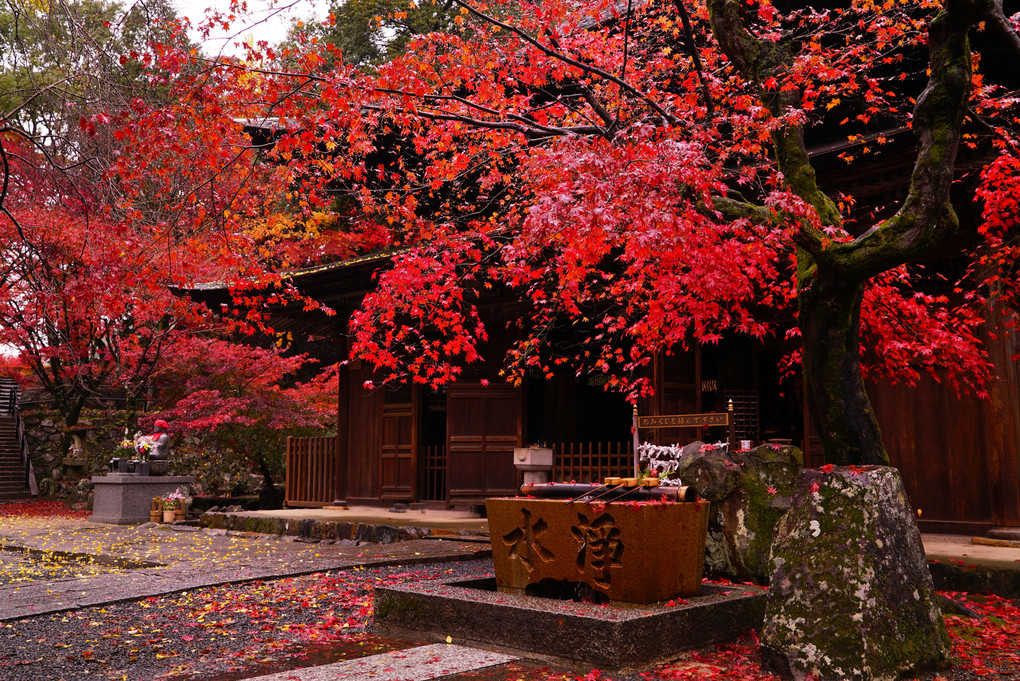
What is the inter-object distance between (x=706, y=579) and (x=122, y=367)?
18.4 meters

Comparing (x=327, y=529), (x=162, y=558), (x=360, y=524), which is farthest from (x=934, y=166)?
(x=327, y=529)

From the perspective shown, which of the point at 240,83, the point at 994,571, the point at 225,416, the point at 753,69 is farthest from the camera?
the point at 225,416

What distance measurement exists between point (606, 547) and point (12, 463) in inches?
991

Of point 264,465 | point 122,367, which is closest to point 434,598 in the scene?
point 264,465

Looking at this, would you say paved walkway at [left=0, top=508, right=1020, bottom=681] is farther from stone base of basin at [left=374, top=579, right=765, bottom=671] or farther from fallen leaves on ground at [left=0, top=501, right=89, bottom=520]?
fallen leaves on ground at [left=0, top=501, right=89, bottom=520]

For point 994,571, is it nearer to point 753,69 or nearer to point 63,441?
point 753,69

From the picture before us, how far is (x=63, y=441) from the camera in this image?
23375 mm

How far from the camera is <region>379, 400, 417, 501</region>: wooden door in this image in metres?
14.9

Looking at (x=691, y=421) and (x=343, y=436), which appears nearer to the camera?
(x=691, y=421)

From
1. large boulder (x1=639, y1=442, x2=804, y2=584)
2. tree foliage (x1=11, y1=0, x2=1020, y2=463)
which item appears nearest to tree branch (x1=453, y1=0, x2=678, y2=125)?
tree foliage (x1=11, y1=0, x2=1020, y2=463)

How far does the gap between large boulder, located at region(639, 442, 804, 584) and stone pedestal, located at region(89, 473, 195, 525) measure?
1269 cm

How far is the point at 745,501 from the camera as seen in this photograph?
751 centimetres

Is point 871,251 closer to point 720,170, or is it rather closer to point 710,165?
point 710,165

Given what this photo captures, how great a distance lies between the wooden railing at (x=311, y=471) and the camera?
16.5m
